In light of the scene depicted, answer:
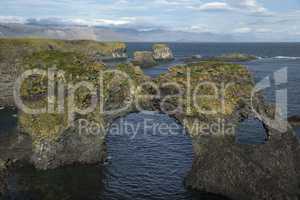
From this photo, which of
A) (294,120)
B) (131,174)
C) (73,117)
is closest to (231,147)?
(131,174)

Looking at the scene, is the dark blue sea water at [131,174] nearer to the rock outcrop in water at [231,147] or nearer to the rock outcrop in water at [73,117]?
the rock outcrop in water at [73,117]

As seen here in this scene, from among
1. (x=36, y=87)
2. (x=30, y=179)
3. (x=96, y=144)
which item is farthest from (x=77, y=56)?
(x=30, y=179)

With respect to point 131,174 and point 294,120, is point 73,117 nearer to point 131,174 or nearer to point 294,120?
point 131,174

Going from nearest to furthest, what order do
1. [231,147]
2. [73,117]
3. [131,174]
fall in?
[231,147] < [131,174] < [73,117]

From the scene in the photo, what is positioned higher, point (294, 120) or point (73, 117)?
point (73, 117)

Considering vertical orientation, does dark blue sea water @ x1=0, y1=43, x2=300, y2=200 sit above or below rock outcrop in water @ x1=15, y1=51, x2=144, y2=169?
below

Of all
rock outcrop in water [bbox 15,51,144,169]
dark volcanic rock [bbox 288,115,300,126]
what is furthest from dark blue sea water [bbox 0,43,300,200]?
dark volcanic rock [bbox 288,115,300,126]

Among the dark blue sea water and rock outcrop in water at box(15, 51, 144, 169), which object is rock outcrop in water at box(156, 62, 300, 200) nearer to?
the dark blue sea water

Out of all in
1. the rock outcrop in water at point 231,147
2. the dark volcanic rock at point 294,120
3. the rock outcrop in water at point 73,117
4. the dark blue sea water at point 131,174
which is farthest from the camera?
the dark volcanic rock at point 294,120

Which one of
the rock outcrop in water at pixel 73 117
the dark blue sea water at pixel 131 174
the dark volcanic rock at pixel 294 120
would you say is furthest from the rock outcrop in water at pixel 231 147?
the dark volcanic rock at pixel 294 120

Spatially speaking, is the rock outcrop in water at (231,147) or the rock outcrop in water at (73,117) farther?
the rock outcrop in water at (73,117)

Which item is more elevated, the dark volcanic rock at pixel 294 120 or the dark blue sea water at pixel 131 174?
the dark volcanic rock at pixel 294 120
